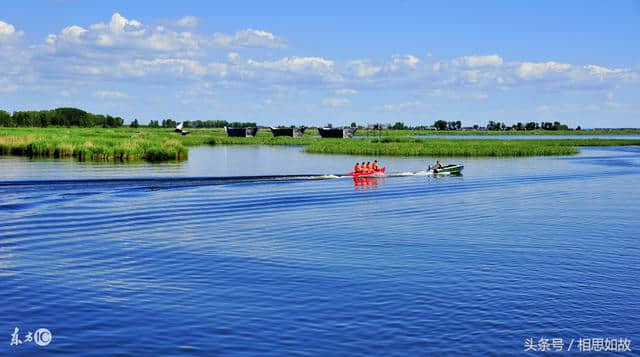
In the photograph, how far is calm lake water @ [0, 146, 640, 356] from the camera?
16.1 metres

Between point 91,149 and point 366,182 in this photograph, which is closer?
point 366,182

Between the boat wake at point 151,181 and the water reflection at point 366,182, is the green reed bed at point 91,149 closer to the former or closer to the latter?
the boat wake at point 151,181

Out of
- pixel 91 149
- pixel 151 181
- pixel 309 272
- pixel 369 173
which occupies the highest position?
pixel 91 149

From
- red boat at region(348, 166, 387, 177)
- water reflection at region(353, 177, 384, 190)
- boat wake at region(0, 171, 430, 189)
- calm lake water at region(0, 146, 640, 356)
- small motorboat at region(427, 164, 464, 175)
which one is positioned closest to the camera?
calm lake water at region(0, 146, 640, 356)

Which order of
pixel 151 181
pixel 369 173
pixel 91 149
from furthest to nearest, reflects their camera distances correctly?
pixel 91 149
pixel 369 173
pixel 151 181

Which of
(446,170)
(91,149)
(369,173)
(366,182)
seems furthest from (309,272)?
(91,149)

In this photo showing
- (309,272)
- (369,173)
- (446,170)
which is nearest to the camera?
(309,272)

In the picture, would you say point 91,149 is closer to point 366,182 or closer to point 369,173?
point 369,173

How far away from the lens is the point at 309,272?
2245 centimetres

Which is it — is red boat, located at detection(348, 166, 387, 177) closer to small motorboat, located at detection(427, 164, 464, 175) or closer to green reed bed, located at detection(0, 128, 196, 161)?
small motorboat, located at detection(427, 164, 464, 175)

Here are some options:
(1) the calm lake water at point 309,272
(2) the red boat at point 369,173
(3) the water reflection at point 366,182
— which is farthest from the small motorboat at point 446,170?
(1) the calm lake water at point 309,272

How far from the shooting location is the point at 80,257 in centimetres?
2442

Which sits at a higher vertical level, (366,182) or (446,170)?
(446,170)

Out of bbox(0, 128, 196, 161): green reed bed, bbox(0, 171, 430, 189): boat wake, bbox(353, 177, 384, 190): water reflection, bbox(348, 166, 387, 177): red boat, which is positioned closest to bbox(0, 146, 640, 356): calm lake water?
bbox(0, 171, 430, 189): boat wake
